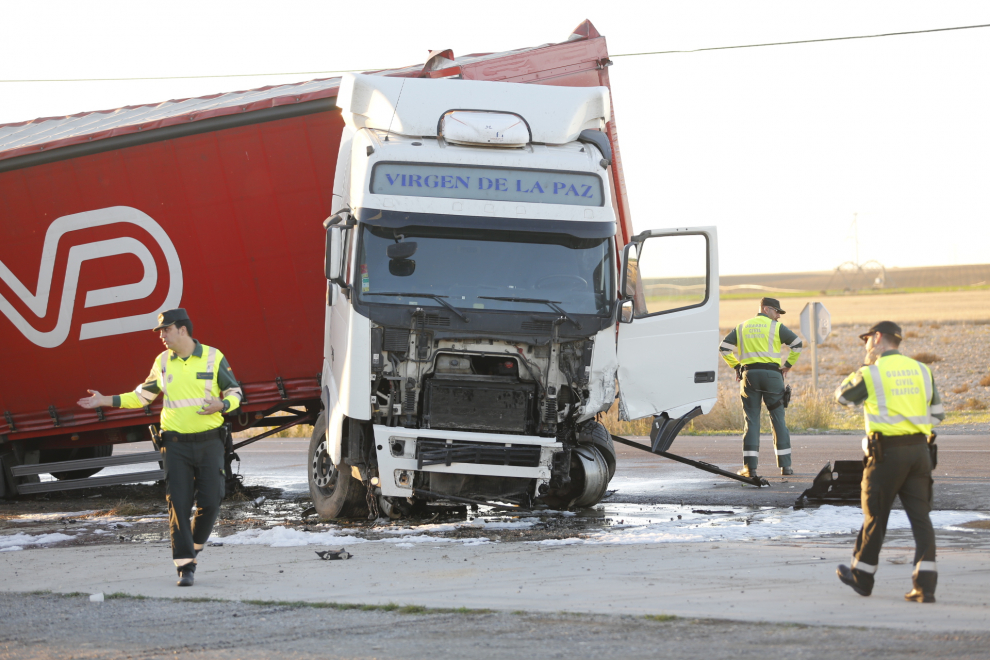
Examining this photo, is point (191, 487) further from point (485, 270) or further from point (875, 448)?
point (875, 448)

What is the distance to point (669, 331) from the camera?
9.05 metres

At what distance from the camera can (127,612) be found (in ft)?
19.5

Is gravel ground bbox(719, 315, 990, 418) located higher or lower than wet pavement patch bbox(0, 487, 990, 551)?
higher

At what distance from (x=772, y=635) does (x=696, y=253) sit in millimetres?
4638

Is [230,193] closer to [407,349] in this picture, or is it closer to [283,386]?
[283,386]

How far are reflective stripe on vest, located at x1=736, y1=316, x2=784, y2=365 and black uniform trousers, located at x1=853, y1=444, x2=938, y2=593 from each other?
Answer: 6009 mm

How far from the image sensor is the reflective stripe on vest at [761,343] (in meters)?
12.0

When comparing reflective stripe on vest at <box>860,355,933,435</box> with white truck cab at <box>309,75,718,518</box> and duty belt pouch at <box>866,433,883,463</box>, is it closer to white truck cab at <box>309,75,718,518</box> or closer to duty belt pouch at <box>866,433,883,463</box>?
duty belt pouch at <box>866,433,883,463</box>

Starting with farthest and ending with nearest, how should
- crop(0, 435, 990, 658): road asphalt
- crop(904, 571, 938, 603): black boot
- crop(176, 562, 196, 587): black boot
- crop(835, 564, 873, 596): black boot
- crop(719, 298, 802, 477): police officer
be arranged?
crop(719, 298, 802, 477): police officer < crop(176, 562, 196, 587): black boot < crop(835, 564, 873, 596): black boot < crop(904, 571, 938, 603): black boot < crop(0, 435, 990, 658): road asphalt

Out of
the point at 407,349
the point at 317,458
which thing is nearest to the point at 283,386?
the point at 317,458

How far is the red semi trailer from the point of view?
34.4 ft

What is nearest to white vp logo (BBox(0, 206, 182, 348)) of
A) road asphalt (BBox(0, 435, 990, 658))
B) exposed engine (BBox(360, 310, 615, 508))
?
road asphalt (BBox(0, 435, 990, 658))

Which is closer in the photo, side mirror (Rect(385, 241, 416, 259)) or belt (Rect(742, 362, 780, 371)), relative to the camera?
side mirror (Rect(385, 241, 416, 259))

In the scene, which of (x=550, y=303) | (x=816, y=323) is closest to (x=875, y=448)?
(x=550, y=303)
